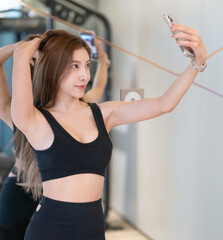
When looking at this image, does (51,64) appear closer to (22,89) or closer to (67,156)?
(22,89)

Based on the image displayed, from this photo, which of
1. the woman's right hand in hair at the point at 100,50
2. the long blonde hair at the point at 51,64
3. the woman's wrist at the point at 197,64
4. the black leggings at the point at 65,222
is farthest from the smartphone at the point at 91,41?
the black leggings at the point at 65,222

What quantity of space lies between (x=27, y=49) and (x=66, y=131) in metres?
0.28

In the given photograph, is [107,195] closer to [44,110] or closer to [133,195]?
[133,195]

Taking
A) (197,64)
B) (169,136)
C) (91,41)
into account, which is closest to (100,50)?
(91,41)

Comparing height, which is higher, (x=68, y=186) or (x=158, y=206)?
(x=68, y=186)

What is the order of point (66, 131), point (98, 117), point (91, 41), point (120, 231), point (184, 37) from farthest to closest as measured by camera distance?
1. point (120, 231)
2. point (91, 41)
3. point (98, 117)
4. point (66, 131)
5. point (184, 37)

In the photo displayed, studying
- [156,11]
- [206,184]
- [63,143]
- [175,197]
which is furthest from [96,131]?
[156,11]

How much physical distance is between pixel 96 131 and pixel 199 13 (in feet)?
2.42

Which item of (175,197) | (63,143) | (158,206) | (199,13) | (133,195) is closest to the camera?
(63,143)

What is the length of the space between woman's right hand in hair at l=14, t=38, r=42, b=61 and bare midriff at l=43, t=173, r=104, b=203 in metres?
0.39

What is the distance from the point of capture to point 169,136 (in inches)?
80.2

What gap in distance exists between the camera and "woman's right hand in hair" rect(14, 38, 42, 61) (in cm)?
124

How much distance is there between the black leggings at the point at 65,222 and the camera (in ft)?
4.13

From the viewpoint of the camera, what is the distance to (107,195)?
2699mm
